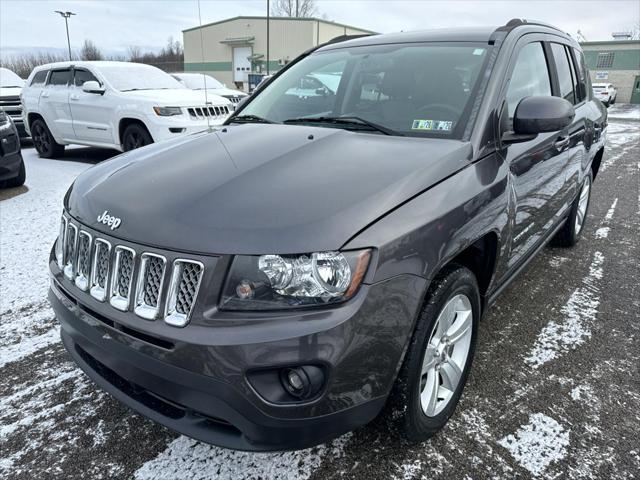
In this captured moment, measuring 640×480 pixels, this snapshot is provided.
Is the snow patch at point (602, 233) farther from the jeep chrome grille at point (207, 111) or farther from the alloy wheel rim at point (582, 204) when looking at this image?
the jeep chrome grille at point (207, 111)

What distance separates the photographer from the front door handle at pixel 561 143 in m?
3.12

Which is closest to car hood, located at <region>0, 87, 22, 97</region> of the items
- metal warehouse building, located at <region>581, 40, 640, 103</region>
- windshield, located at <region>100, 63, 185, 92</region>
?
windshield, located at <region>100, 63, 185, 92</region>

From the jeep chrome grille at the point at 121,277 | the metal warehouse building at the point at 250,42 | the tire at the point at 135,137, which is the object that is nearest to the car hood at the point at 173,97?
the tire at the point at 135,137

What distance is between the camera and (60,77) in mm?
8836

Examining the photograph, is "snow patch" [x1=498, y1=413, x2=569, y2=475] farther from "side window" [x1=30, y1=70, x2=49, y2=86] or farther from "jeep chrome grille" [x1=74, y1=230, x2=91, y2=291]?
"side window" [x1=30, y1=70, x2=49, y2=86]

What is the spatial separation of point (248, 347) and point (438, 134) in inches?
56.1

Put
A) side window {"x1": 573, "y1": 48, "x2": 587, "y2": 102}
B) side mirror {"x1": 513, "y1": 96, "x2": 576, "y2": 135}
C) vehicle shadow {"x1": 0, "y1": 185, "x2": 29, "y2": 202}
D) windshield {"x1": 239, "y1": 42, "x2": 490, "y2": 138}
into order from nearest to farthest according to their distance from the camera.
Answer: side mirror {"x1": 513, "y1": 96, "x2": 576, "y2": 135} < windshield {"x1": 239, "y1": 42, "x2": 490, "y2": 138} < side window {"x1": 573, "y1": 48, "x2": 587, "y2": 102} < vehicle shadow {"x1": 0, "y1": 185, "x2": 29, "y2": 202}

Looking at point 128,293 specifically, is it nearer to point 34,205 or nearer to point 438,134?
point 438,134

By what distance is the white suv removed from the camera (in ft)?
24.0

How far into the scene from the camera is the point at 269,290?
5.15 feet

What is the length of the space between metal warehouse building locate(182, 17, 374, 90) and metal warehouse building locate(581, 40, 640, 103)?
1997 centimetres

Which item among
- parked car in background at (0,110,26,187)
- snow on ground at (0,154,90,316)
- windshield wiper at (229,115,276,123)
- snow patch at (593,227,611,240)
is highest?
windshield wiper at (229,115,276,123)

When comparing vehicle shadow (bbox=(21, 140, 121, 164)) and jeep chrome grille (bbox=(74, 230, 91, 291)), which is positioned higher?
jeep chrome grille (bbox=(74, 230, 91, 291))

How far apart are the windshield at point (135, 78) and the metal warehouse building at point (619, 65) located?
41041mm
